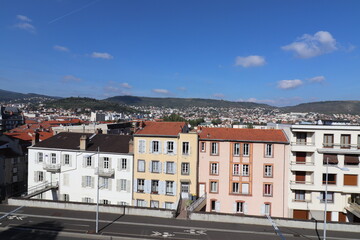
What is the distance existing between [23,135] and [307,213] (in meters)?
67.9

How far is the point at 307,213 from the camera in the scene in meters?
37.5

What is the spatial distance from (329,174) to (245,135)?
12187mm

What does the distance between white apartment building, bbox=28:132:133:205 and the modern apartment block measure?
164 centimetres

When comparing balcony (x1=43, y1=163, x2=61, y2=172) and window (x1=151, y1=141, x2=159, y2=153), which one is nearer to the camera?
window (x1=151, y1=141, x2=159, y2=153)

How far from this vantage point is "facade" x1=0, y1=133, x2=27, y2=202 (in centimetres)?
4872

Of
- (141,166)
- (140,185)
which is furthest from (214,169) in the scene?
(140,185)

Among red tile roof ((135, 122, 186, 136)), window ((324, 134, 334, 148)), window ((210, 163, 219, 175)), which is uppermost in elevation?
red tile roof ((135, 122, 186, 136))

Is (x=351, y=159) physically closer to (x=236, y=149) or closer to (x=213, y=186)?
(x=236, y=149)

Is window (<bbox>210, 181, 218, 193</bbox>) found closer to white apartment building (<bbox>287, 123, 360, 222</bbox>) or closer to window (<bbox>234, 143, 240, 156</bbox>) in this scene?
window (<bbox>234, 143, 240, 156</bbox>)

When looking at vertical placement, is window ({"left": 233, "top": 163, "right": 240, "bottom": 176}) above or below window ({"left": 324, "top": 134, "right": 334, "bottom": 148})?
below

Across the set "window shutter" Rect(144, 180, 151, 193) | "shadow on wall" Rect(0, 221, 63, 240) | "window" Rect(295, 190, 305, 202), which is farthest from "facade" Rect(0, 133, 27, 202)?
"window" Rect(295, 190, 305, 202)

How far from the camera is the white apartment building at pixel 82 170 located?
40000 millimetres

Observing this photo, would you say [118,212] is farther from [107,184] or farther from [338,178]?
[338,178]

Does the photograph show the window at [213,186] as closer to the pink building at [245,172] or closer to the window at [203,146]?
the pink building at [245,172]
